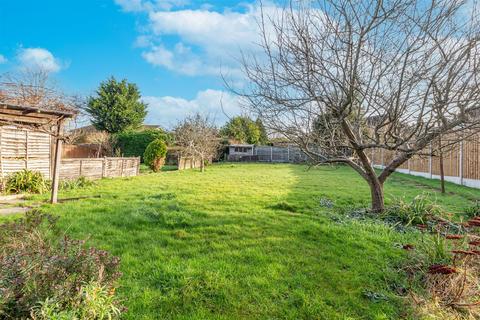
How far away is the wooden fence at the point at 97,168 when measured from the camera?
9.87 meters

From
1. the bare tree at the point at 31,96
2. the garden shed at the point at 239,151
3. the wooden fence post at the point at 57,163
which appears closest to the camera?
the wooden fence post at the point at 57,163

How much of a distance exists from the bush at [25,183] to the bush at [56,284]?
7634 millimetres

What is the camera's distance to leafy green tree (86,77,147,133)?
24.9 meters

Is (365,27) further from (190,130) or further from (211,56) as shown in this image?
(190,130)

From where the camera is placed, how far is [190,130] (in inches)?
746

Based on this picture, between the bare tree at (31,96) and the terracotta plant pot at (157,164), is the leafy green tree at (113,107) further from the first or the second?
the terracotta plant pot at (157,164)

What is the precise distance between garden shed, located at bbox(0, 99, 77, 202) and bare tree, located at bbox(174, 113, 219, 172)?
8782 millimetres

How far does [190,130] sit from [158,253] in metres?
16.1

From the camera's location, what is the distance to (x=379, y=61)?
12.9 feet

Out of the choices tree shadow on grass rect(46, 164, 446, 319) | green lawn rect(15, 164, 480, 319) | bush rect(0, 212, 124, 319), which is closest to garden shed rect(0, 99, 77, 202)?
green lawn rect(15, 164, 480, 319)

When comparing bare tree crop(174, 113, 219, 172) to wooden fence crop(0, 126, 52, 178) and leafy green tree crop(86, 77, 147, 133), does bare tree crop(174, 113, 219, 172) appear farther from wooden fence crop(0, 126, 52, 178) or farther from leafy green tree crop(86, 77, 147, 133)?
wooden fence crop(0, 126, 52, 178)

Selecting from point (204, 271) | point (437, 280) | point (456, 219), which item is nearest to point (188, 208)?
point (204, 271)

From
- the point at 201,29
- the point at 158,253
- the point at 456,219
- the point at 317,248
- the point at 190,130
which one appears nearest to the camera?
the point at 158,253

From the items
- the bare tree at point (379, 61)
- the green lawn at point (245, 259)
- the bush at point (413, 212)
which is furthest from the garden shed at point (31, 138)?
the bush at point (413, 212)
